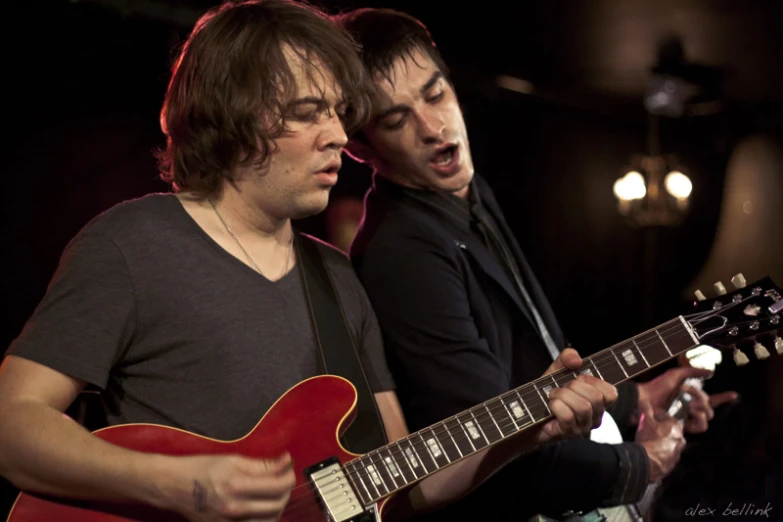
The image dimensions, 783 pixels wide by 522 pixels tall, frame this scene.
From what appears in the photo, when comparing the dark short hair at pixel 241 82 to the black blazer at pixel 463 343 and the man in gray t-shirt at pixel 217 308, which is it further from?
the black blazer at pixel 463 343

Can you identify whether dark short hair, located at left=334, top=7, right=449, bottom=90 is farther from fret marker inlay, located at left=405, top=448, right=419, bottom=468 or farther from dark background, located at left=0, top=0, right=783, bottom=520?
fret marker inlay, located at left=405, top=448, right=419, bottom=468

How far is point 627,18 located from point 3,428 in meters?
5.77

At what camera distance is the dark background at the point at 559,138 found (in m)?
3.52

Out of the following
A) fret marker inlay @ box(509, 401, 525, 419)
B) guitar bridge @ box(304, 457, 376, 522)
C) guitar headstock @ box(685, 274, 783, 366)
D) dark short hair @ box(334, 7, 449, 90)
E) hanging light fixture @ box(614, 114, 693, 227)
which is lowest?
hanging light fixture @ box(614, 114, 693, 227)

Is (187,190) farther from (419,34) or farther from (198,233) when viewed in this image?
(419,34)

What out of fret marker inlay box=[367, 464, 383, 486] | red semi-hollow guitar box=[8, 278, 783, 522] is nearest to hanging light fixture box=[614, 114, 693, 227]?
red semi-hollow guitar box=[8, 278, 783, 522]

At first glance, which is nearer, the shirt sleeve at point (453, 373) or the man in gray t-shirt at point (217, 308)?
the man in gray t-shirt at point (217, 308)

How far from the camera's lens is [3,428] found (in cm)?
172

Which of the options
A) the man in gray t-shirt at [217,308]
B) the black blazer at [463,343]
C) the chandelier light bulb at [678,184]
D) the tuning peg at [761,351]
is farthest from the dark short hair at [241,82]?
the chandelier light bulb at [678,184]

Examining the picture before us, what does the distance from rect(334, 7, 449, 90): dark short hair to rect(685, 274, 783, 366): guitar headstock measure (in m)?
1.13

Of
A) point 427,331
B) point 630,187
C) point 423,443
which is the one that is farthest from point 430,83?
point 630,187

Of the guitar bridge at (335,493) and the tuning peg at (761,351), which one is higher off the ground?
the tuning peg at (761,351)

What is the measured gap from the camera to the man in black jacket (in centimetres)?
228

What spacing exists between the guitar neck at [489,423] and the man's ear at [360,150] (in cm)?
97
